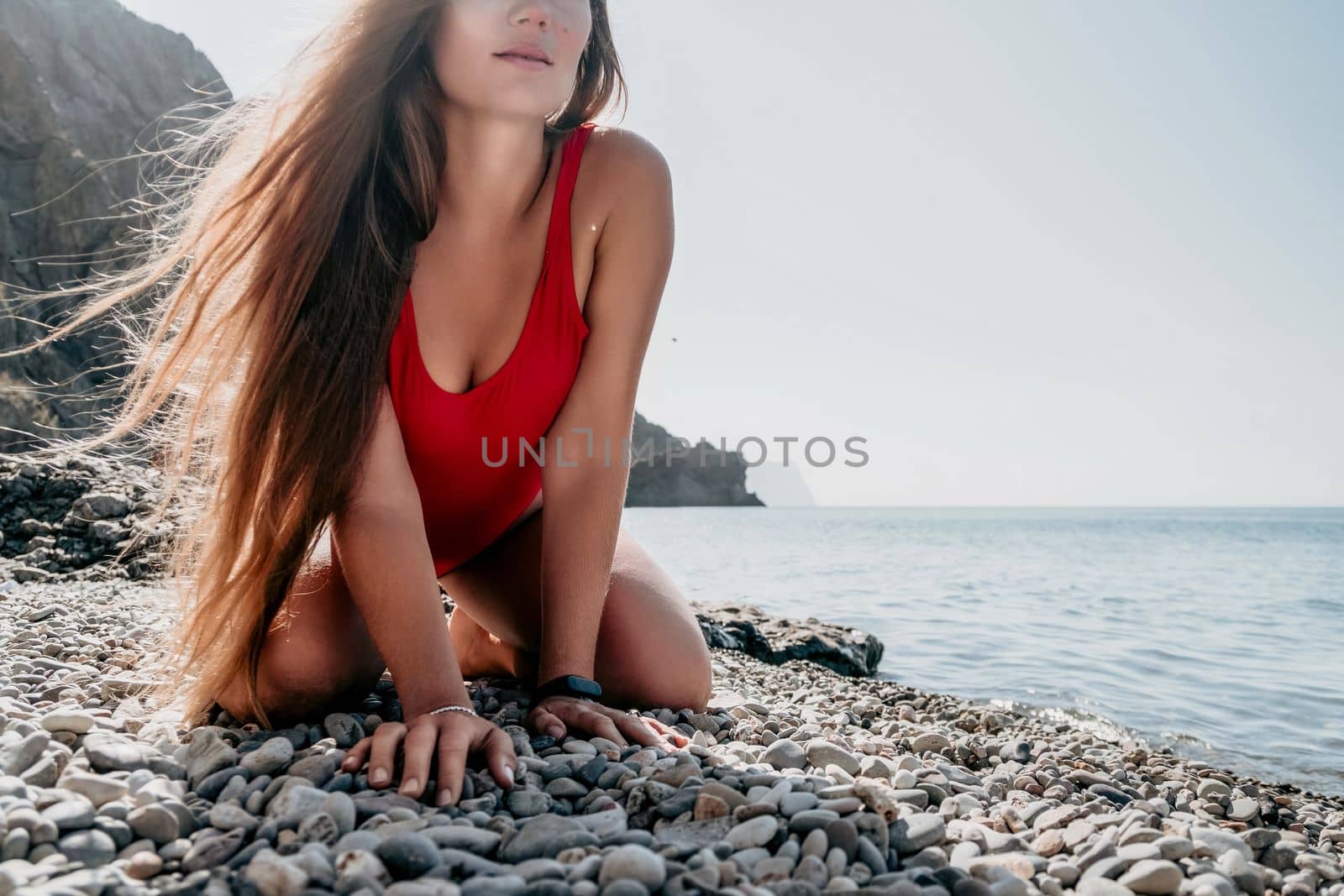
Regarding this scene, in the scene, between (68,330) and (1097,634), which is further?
(1097,634)

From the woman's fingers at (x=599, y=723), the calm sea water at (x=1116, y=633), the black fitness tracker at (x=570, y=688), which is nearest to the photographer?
the woman's fingers at (x=599, y=723)

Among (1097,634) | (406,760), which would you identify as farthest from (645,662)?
(1097,634)

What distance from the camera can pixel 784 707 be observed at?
3527 millimetres

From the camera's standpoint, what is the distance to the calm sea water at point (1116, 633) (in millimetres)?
5375

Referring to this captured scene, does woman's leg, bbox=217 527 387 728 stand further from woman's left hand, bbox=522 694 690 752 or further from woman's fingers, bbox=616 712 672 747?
woman's fingers, bbox=616 712 672 747

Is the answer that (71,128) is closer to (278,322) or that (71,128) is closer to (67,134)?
(67,134)

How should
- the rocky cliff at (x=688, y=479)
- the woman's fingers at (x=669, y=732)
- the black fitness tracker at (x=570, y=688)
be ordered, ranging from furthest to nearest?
the rocky cliff at (x=688, y=479) < the black fitness tracker at (x=570, y=688) < the woman's fingers at (x=669, y=732)

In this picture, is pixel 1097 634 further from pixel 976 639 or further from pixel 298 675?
pixel 298 675

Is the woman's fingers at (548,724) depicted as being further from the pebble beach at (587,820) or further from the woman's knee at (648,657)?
the woman's knee at (648,657)

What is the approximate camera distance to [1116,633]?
29.5ft

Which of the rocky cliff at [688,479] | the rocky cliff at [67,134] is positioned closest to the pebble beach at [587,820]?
the rocky cliff at [67,134]

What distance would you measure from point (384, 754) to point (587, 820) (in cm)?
46

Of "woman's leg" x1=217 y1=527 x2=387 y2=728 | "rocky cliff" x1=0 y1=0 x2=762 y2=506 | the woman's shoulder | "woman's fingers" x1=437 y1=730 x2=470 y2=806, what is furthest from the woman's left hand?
"rocky cliff" x1=0 y1=0 x2=762 y2=506

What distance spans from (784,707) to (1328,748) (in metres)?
3.46
